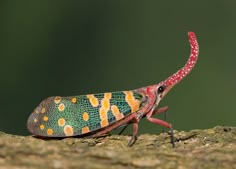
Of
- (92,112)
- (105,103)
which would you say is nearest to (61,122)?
(92,112)

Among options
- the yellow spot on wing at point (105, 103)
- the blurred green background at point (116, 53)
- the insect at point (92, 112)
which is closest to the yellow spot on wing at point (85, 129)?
the insect at point (92, 112)

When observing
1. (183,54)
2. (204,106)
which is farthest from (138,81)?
(204,106)

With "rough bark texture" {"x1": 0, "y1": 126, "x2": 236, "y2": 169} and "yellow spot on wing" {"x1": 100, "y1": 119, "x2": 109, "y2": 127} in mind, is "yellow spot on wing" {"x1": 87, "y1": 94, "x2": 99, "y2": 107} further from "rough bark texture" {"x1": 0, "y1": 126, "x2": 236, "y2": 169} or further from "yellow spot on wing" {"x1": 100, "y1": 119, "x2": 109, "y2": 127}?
"rough bark texture" {"x1": 0, "y1": 126, "x2": 236, "y2": 169}

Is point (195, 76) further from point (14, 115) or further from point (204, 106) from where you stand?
point (14, 115)

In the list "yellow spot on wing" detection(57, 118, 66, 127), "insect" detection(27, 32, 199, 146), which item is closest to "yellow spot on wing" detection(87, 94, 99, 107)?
"insect" detection(27, 32, 199, 146)

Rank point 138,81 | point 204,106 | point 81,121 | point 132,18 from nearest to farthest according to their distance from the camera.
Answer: point 81,121 < point 204,106 < point 138,81 < point 132,18

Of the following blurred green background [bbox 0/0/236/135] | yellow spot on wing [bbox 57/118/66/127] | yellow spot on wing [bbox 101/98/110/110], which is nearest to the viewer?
yellow spot on wing [bbox 57/118/66/127]

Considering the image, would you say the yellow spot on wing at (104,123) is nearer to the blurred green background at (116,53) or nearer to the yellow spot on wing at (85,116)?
Result: the yellow spot on wing at (85,116)
